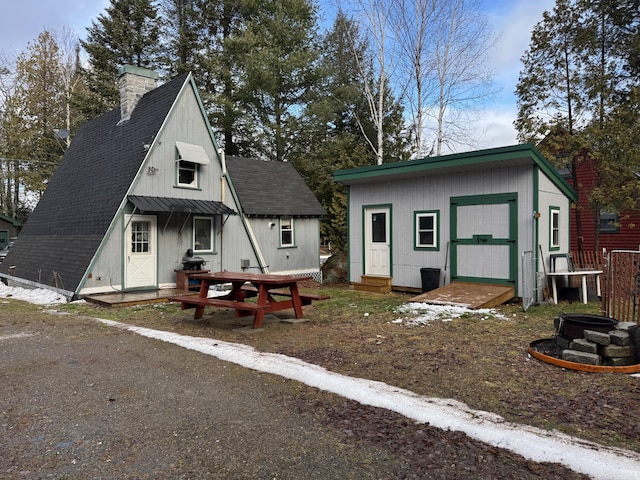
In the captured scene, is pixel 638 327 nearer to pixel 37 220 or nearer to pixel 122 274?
pixel 122 274

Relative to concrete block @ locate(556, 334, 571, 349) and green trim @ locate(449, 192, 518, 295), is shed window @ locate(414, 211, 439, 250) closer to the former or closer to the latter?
green trim @ locate(449, 192, 518, 295)

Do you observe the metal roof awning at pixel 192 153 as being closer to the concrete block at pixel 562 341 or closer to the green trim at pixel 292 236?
the green trim at pixel 292 236

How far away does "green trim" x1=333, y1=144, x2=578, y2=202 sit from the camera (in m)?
9.77

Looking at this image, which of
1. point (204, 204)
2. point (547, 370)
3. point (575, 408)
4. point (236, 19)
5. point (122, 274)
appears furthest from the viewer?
point (236, 19)

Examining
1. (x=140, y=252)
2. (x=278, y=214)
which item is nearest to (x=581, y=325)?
(x=140, y=252)

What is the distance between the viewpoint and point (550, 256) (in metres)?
10.8

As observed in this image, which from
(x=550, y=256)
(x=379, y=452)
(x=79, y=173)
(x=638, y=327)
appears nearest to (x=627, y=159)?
(x=550, y=256)

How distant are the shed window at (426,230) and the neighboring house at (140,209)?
5.90m

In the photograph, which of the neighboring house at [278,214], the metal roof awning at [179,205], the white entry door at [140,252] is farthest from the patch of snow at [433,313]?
the neighboring house at [278,214]

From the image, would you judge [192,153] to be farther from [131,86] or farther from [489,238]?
[489,238]

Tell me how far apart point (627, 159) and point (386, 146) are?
12.6 meters

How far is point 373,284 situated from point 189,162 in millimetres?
6703

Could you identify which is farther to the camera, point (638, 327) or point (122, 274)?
point (122, 274)

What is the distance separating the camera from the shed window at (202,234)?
Result: 13.9 meters
